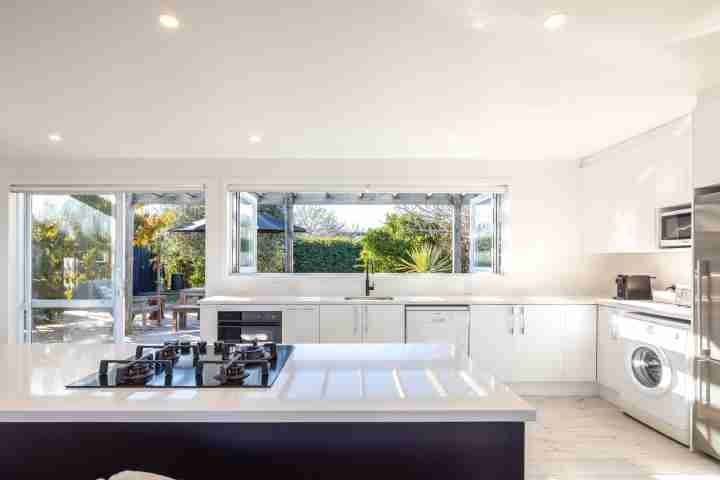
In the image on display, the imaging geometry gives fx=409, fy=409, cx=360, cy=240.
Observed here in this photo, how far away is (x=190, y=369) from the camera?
57.3 inches

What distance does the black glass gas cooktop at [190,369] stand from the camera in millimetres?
1277

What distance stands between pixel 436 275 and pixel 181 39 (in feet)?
10.6

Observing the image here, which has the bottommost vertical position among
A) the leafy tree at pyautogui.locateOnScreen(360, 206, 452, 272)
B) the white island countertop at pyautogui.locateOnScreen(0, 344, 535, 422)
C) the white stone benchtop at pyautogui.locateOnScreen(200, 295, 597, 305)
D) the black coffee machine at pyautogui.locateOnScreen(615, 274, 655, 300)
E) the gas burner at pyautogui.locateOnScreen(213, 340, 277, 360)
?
the white stone benchtop at pyautogui.locateOnScreen(200, 295, 597, 305)

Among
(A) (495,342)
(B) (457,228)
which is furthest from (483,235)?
(A) (495,342)

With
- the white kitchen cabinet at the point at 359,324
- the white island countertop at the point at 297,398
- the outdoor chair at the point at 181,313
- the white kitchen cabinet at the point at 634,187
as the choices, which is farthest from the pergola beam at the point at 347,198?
the white island countertop at the point at 297,398

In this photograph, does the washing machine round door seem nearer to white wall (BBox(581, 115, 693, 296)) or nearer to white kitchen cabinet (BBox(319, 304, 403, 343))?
white wall (BBox(581, 115, 693, 296))

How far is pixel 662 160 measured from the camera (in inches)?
122

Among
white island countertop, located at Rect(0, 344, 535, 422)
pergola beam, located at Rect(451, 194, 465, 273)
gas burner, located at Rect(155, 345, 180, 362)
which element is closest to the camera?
white island countertop, located at Rect(0, 344, 535, 422)

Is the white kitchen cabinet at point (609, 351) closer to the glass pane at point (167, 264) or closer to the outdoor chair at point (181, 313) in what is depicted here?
the glass pane at point (167, 264)

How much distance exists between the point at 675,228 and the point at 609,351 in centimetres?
122

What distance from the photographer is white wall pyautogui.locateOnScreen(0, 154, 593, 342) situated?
4273 mm

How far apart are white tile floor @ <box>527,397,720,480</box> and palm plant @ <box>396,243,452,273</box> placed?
173 cm

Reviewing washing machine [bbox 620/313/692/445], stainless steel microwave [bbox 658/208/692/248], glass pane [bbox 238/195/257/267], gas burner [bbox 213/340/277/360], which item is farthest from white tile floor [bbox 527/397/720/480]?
glass pane [bbox 238/195/257/267]

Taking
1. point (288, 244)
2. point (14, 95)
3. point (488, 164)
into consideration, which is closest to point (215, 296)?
point (288, 244)
